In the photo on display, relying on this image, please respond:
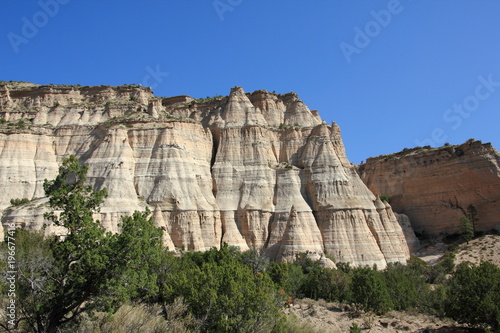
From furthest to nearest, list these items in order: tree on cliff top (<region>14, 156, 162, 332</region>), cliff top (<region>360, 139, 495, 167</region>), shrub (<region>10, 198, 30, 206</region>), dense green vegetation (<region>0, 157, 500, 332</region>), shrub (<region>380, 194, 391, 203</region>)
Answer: shrub (<region>380, 194, 391, 203</region>) → cliff top (<region>360, 139, 495, 167</region>) → shrub (<region>10, 198, 30, 206</region>) → dense green vegetation (<region>0, 157, 500, 332</region>) → tree on cliff top (<region>14, 156, 162, 332</region>)

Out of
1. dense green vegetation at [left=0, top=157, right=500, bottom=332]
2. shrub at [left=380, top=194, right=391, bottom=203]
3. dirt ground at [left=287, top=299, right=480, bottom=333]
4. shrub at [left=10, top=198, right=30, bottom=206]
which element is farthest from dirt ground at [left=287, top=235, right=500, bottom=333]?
shrub at [left=380, top=194, right=391, bottom=203]

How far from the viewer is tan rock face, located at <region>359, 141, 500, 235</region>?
172 ft

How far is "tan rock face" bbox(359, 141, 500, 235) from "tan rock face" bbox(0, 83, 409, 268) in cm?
1192

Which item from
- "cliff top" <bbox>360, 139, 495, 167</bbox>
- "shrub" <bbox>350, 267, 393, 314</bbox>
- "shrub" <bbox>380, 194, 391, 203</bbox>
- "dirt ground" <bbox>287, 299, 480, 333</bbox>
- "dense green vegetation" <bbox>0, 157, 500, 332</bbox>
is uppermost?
"cliff top" <bbox>360, 139, 495, 167</bbox>

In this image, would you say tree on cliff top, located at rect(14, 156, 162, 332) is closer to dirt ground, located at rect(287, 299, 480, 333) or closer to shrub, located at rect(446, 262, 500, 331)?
dirt ground, located at rect(287, 299, 480, 333)

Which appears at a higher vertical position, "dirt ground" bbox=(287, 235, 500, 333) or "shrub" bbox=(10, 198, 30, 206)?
"shrub" bbox=(10, 198, 30, 206)

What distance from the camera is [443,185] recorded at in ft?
184

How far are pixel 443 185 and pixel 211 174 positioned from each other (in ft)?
117

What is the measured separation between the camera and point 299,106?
2280 inches

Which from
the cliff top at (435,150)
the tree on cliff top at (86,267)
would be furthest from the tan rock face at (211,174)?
the tree on cliff top at (86,267)

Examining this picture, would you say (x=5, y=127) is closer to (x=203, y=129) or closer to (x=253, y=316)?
(x=203, y=129)

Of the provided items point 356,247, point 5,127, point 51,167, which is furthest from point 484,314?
point 5,127

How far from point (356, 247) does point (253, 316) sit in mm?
28524

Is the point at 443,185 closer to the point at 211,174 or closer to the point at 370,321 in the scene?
the point at 211,174
